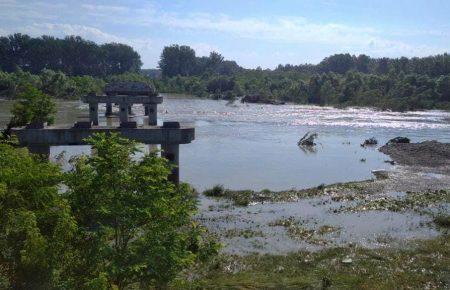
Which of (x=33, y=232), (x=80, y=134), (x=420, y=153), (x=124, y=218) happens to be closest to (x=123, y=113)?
(x=80, y=134)

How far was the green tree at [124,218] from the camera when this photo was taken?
11.6 metres

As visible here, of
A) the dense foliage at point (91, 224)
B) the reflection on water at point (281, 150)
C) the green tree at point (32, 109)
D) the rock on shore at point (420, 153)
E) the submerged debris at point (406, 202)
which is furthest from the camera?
the rock on shore at point (420, 153)

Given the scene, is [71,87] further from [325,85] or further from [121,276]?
[121,276]

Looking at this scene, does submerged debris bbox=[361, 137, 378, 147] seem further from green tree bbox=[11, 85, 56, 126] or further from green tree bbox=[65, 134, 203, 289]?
green tree bbox=[65, 134, 203, 289]

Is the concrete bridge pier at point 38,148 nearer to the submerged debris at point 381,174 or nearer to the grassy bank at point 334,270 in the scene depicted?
the grassy bank at point 334,270

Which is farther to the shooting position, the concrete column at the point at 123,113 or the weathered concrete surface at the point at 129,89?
the weathered concrete surface at the point at 129,89

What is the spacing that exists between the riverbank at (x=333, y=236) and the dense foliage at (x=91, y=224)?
547 cm

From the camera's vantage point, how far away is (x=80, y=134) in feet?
Result: 108

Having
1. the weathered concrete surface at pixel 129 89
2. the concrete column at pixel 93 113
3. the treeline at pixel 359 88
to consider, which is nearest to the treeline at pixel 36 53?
the treeline at pixel 359 88

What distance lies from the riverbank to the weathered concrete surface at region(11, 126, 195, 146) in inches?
182

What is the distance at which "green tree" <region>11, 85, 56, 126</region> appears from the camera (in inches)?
1547

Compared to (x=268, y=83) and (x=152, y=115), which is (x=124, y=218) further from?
(x=268, y=83)

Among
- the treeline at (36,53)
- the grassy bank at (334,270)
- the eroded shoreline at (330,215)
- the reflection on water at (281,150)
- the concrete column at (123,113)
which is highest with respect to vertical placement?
the treeline at (36,53)

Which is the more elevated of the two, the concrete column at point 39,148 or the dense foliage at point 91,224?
the dense foliage at point 91,224
